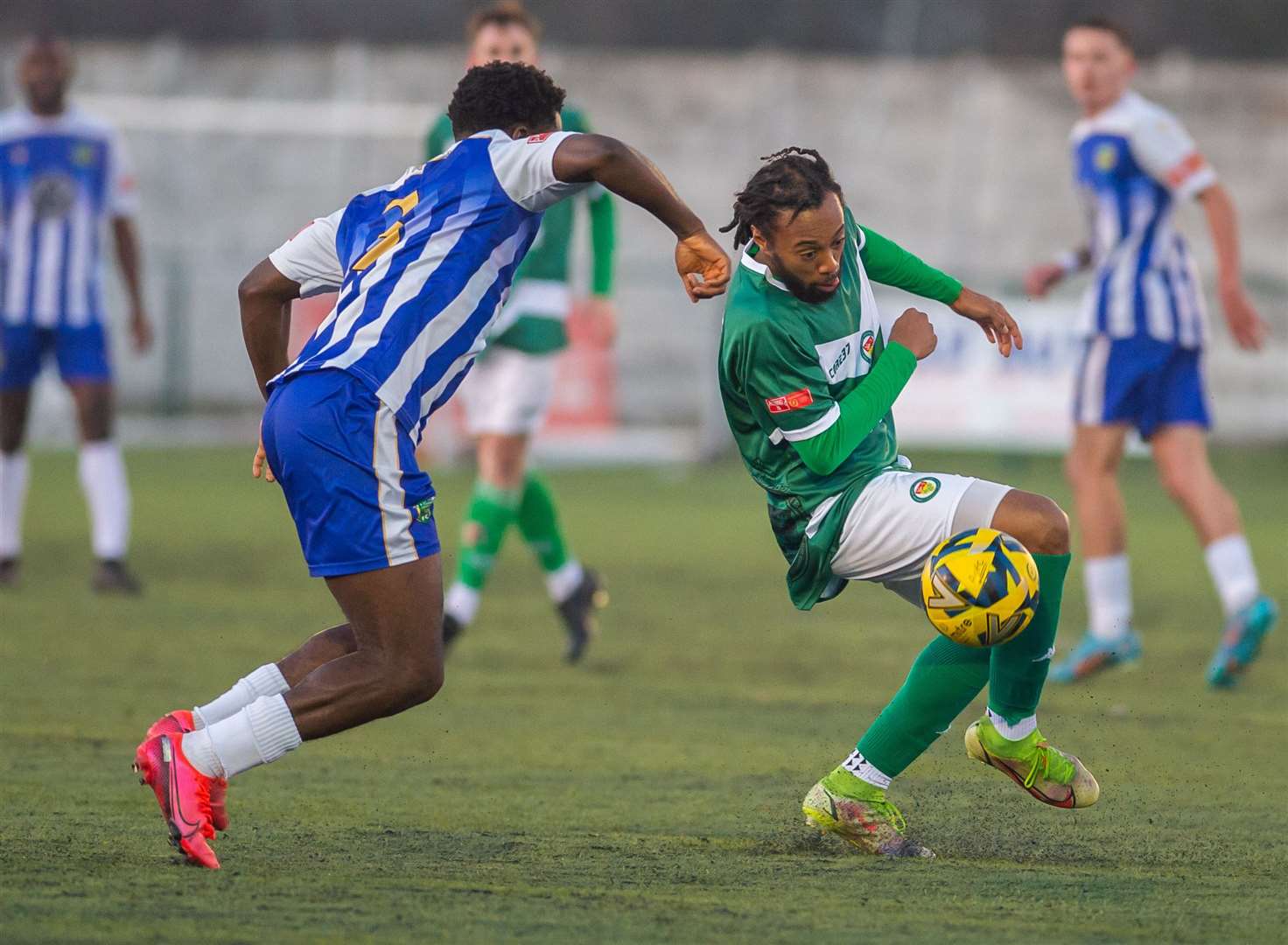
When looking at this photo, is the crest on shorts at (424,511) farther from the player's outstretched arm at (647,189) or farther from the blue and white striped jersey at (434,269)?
the player's outstretched arm at (647,189)

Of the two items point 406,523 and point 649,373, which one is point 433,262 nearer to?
point 406,523

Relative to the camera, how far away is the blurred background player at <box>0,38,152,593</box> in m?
9.49

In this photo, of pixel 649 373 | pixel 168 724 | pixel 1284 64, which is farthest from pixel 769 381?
pixel 1284 64

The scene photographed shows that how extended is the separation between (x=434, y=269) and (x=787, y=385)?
856 millimetres

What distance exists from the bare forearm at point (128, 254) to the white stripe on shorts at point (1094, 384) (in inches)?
187

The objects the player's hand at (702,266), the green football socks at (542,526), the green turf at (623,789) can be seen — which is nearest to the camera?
the green turf at (623,789)

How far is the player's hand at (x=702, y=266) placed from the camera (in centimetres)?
422

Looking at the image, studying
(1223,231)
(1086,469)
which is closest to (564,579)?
(1086,469)

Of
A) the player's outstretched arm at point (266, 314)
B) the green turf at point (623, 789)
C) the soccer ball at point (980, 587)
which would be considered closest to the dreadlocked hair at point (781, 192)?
the soccer ball at point (980, 587)

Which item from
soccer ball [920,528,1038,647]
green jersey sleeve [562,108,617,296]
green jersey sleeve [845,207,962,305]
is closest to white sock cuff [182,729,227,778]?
soccer ball [920,528,1038,647]

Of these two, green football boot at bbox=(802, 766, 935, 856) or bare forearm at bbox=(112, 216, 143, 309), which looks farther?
bare forearm at bbox=(112, 216, 143, 309)

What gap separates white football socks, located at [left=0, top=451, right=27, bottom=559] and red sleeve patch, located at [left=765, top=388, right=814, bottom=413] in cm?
596

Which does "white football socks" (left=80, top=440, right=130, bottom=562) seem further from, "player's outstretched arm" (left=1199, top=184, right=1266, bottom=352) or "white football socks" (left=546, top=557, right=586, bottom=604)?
"player's outstretched arm" (left=1199, top=184, right=1266, bottom=352)

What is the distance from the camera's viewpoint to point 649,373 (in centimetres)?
1959
